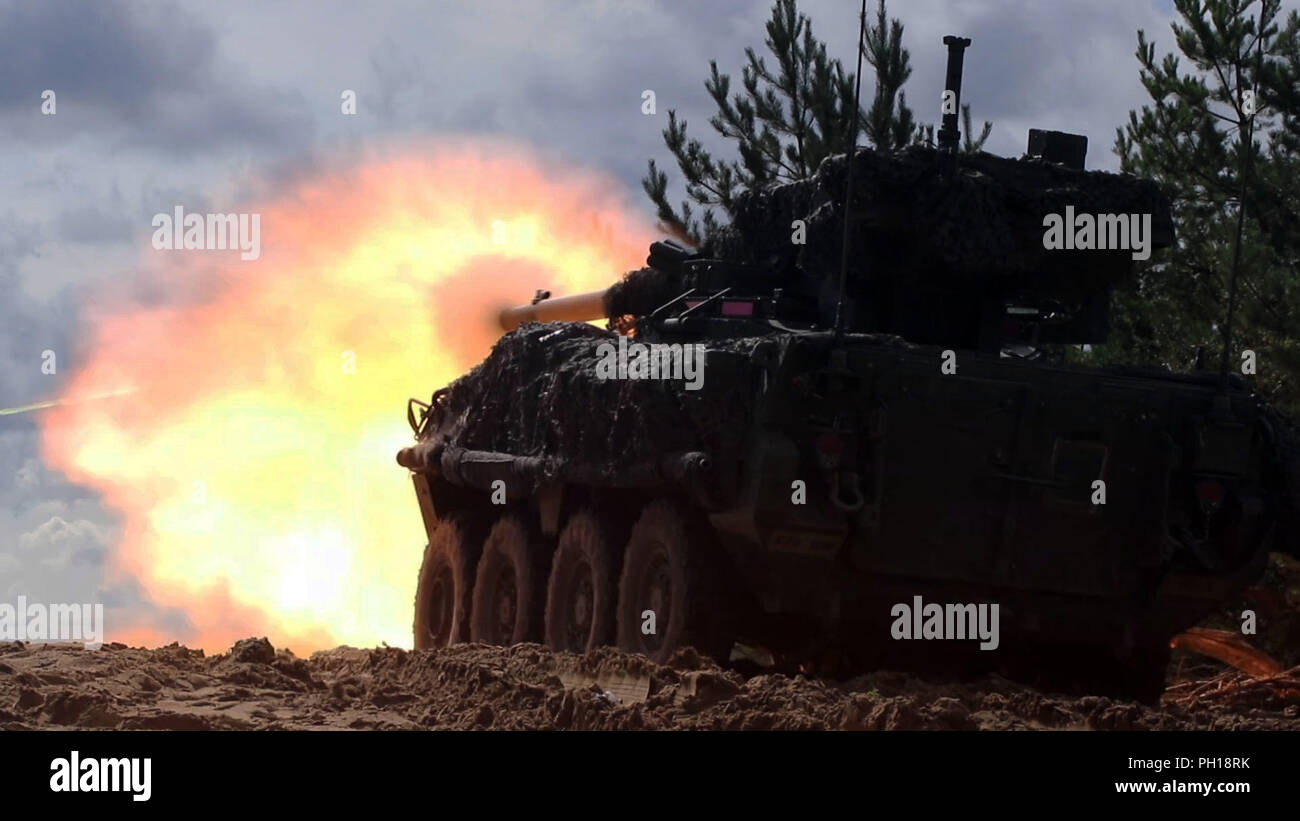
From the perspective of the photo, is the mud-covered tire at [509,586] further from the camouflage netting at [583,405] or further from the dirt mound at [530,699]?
the dirt mound at [530,699]

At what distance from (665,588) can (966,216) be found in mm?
3042

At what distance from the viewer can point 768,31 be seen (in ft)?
78.4

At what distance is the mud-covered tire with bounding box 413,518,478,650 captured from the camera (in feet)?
54.7

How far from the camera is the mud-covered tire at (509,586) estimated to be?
15.1 m

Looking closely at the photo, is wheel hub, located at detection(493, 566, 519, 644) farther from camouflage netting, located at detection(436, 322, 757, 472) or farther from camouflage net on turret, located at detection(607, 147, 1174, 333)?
camouflage net on turret, located at detection(607, 147, 1174, 333)

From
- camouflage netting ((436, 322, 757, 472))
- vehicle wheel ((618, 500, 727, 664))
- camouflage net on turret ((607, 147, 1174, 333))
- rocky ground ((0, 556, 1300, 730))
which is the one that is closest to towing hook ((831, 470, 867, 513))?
camouflage netting ((436, 322, 757, 472))

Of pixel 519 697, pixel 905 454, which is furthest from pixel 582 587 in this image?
pixel 519 697

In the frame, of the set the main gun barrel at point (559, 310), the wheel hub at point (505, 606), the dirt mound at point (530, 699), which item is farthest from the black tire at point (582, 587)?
the main gun barrel at point (559, 310)

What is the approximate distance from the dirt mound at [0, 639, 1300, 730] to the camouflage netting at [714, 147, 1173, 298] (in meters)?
2.83

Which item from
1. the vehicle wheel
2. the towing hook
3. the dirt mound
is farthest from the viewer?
the vehicle wheel

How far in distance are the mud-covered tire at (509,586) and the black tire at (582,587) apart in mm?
454
